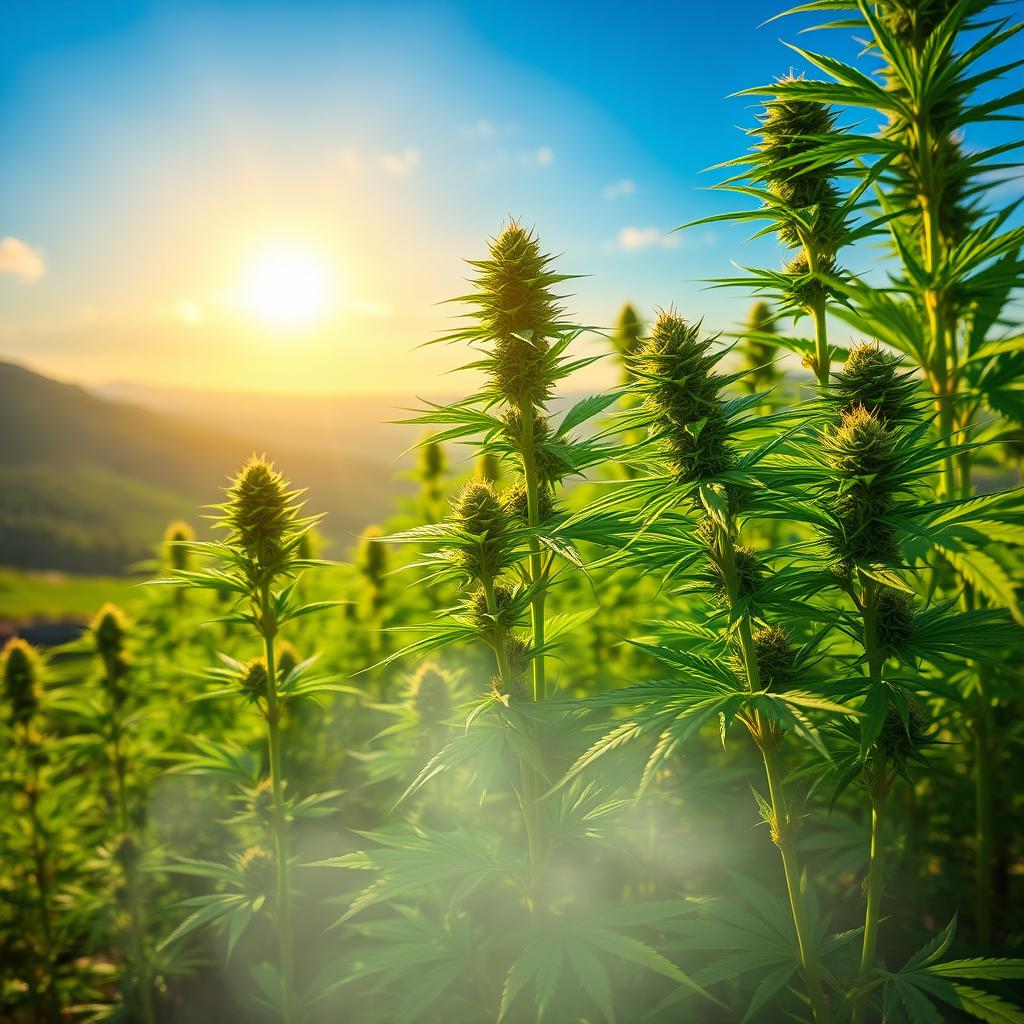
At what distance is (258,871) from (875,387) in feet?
12.4

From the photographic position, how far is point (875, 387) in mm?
A: 2209

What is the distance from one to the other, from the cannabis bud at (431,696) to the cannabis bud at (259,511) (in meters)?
1.18

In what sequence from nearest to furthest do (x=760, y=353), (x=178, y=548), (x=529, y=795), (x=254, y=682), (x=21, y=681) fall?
1. (x=529, y=795)
2. (x=254, y=682)
3. (x=760, y=353)
4. (x=21, y=681)
5. (x=178, y=548)

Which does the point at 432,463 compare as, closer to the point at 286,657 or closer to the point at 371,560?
the point at 371,560

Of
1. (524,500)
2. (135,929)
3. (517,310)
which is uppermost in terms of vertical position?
(517,310)

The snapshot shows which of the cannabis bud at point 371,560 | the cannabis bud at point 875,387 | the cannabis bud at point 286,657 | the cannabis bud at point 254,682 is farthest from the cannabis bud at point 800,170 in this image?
the cannabis bud at point 371,560

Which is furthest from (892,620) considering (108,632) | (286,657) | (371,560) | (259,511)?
(371,560)

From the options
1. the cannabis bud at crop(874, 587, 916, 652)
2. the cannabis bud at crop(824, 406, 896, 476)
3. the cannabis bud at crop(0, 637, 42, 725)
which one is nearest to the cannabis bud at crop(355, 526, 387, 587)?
the cannabis bud at crop(0, 637, 42, 725)

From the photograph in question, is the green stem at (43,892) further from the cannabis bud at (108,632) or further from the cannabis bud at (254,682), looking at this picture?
the cannabis bud at (254,682)

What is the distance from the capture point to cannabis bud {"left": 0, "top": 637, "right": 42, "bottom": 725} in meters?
5.16

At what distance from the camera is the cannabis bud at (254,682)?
10.8ft

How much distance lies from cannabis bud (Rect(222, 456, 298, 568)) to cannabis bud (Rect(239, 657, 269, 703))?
635mm

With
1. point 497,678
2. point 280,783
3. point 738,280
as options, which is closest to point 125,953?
point 280,783

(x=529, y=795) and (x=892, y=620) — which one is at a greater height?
(x=892, y=620)
